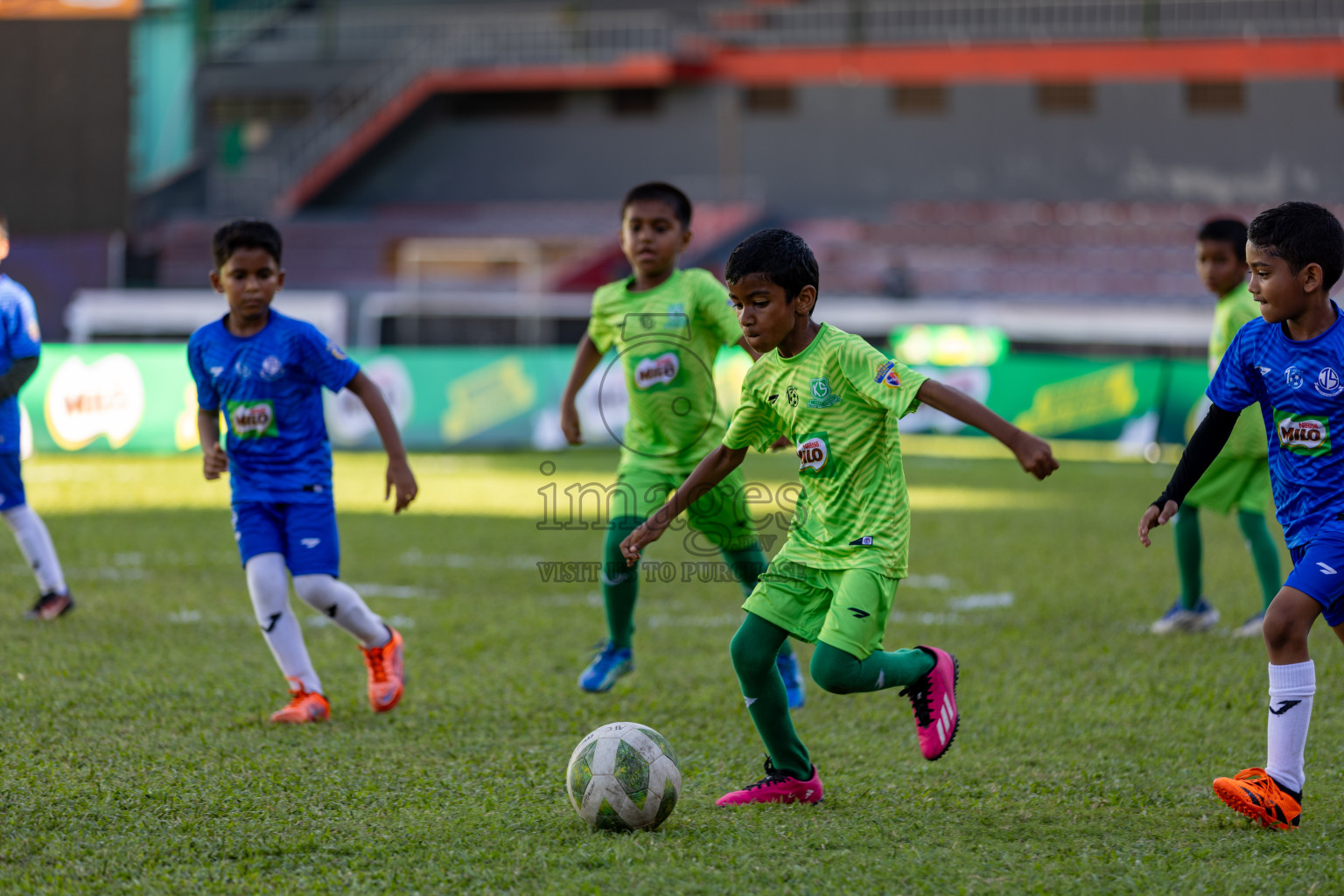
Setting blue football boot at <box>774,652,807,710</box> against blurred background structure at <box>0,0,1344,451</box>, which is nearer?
blue football boot at <box>774,652,807,710</box>

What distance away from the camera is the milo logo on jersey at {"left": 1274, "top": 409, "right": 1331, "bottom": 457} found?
4043 millimetres

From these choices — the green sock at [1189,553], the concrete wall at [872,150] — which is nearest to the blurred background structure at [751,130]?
the concrete wall at [872,150]

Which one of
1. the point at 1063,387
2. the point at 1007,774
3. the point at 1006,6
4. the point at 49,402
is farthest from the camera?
the point at 1006,6

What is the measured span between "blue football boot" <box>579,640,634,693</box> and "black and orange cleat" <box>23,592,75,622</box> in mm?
2810

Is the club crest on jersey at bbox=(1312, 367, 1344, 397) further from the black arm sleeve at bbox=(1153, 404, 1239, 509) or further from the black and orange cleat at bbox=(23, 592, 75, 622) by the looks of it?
the black and orange cleat at bbox=(23, 592, 75, 622)

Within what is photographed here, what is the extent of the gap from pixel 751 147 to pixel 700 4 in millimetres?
3595

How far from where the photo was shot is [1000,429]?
12.2 ft

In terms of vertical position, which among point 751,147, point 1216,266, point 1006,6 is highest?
point 1006,6

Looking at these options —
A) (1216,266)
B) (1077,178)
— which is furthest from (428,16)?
(1216,266)

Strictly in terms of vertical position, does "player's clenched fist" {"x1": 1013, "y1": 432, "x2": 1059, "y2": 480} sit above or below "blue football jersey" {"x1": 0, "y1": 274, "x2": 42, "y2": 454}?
below

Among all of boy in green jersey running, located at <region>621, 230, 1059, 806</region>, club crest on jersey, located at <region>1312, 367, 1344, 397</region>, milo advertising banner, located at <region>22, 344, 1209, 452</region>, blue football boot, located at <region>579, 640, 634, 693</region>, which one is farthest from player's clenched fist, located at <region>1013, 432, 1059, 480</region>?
milo advertising banner, located at <region>22, 344, 1209, 452</region>

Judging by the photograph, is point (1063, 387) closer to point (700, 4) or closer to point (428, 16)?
point (700, 4)

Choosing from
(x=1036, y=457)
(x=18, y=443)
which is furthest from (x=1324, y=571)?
(x=18, y=443)

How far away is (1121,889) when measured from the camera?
3.52 meters
